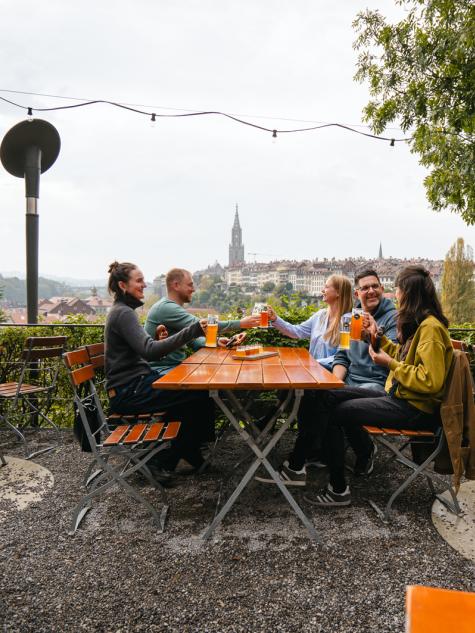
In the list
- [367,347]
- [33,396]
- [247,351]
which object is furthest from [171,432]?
[33,396]

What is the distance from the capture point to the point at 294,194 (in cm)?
9400

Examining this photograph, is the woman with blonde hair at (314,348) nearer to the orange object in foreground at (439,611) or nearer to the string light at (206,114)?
the orange object in foreground at (439,611)

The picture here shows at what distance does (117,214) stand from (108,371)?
103 m

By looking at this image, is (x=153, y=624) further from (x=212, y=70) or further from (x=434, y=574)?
(x=212, y=70)

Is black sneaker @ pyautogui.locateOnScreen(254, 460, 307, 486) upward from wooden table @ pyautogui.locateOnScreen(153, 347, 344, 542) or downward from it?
downward

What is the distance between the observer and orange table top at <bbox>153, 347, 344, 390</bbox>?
2.31 m

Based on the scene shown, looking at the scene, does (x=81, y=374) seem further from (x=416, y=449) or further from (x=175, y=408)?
(x=416, y=449)

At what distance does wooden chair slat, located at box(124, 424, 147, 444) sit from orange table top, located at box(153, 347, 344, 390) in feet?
1.19

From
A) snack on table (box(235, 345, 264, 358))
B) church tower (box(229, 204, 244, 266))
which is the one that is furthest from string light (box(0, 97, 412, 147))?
church tower (box(229, 204, 244, 266))

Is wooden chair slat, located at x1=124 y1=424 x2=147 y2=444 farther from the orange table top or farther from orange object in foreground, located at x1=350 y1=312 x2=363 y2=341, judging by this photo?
orange object in foreground, located at x1=350 y1=312 x2=363 y2=341

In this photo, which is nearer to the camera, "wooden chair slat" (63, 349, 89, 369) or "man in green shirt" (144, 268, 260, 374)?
"wooden chair slat" (63, 349, 89, 369)

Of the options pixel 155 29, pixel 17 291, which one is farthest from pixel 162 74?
pixel 17 291

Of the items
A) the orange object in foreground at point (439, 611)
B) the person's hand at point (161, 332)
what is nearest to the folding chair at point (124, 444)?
the person's hand at point (161, 332)

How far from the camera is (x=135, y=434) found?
2.66 metres
